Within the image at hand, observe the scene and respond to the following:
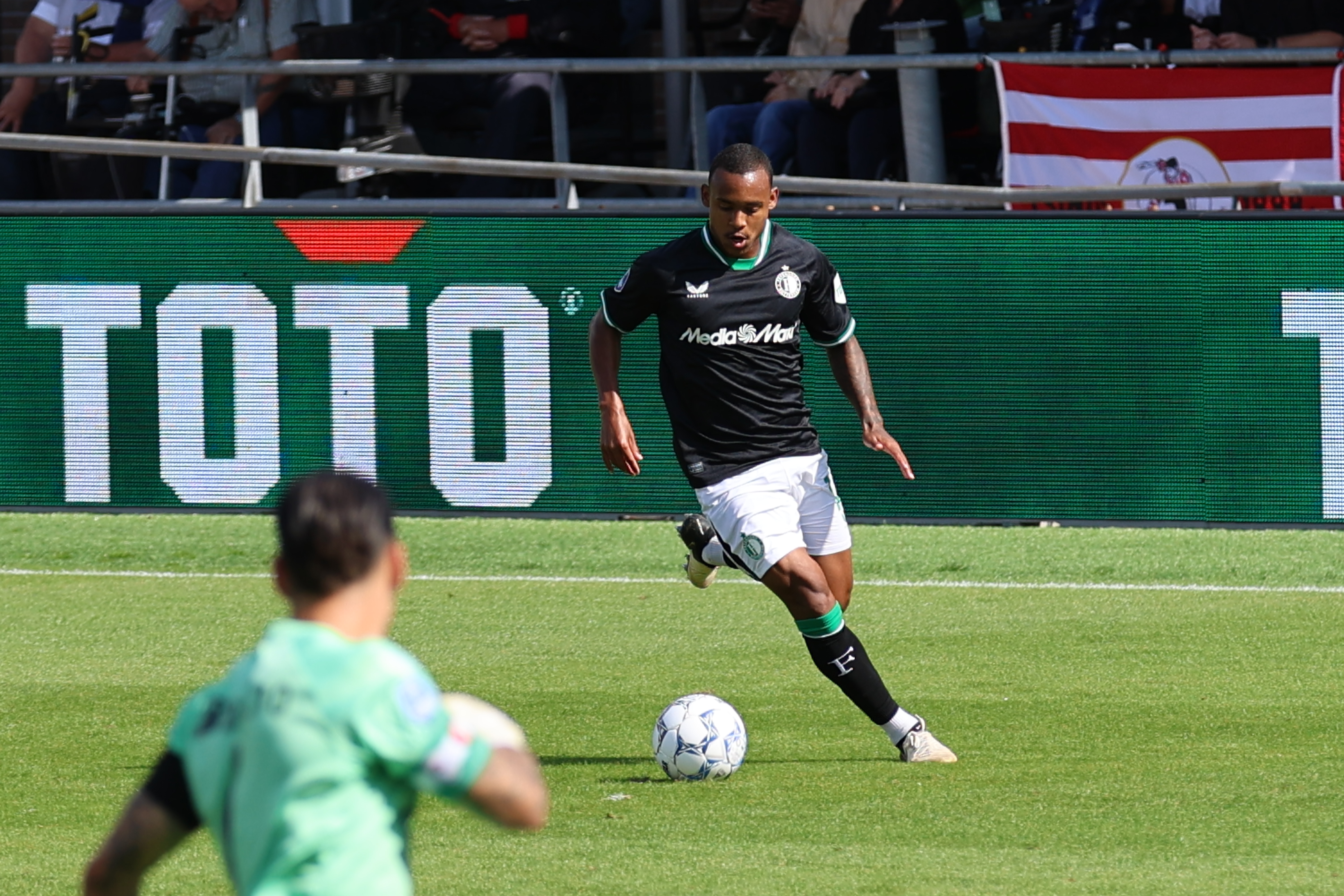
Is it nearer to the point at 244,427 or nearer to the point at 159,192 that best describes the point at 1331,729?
the point at 244,427

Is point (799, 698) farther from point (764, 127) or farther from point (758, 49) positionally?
point (758, 49)

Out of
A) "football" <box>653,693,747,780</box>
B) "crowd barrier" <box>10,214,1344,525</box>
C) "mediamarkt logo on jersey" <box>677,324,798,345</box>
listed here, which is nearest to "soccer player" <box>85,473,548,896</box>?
"football" <box>653,693,747,780</box>

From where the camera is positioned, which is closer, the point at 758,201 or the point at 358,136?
the point at 758,201

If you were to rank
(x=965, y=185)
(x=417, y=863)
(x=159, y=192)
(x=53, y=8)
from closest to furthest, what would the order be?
1. (x=417, y=863)
2. (x=965, y=185)
3. (x=159, y=192)
4. (x=53, y=8)

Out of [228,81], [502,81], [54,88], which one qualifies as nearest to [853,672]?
[502,81]

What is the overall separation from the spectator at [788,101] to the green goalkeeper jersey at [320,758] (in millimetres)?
10836

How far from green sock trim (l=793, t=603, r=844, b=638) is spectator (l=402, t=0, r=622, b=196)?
7.47 metres

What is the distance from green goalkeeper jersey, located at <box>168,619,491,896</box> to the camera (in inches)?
103

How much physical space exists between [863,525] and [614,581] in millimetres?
1913

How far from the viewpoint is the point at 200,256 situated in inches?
492

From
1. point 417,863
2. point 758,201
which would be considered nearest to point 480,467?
point 758,201

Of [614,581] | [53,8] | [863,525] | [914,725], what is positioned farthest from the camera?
[53,8]

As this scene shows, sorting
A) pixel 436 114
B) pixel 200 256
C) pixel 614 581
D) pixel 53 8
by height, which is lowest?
pixel 614 581

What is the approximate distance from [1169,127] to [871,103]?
2143 mm
